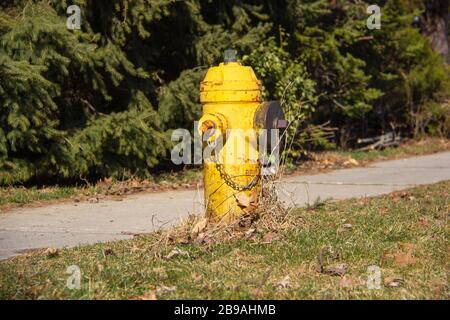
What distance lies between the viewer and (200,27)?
35.3 ft

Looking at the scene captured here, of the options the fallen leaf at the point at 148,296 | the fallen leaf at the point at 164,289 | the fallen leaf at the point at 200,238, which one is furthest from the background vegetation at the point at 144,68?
the fallen leaf at the point at 148,296

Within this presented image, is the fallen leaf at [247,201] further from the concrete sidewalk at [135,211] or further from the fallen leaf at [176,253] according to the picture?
the fallen leaf at [176,253]

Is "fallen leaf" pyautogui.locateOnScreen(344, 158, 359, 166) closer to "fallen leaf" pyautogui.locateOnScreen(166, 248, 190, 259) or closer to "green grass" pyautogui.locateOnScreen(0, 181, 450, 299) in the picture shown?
"green grass" pyautogui.locateOnScreen(0, 181, 450, 299)

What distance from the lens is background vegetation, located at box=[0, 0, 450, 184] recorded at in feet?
28.1

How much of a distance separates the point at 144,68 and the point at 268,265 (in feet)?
18.6

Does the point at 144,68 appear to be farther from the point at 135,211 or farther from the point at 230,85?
the point at 230,85

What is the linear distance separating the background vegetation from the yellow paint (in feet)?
4.91

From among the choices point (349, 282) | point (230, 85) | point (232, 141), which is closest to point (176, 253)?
point (232, 141)

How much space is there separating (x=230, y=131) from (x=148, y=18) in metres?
3.92

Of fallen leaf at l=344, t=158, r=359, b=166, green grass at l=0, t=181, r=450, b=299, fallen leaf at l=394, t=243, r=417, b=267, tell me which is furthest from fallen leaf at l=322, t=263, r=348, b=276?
fallen leaf at l=344, t=158, r=359, b=166

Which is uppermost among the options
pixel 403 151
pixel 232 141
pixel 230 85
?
pixel 230 85

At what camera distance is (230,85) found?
6.14m

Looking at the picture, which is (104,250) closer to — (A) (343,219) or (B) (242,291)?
(B) (242,291)

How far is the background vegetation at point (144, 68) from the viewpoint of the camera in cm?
856
